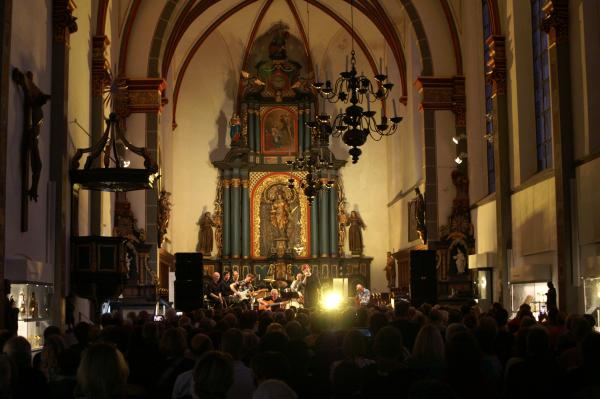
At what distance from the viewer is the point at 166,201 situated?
2756 centimetres

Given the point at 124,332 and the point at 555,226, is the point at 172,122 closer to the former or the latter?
the point at 555,226

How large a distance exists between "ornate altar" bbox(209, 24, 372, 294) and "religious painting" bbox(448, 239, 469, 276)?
912 centimetres

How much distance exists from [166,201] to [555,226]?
518 inches

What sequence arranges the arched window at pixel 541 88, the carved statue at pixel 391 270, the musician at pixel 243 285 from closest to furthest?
the arched window at pixel 541 88
the musician at pixel 243 285
the carved statue at pixel 391 270

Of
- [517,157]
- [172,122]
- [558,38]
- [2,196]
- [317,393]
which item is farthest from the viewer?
[172,122]

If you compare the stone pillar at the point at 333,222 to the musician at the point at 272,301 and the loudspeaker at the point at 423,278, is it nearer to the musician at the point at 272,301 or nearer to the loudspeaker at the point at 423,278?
the musician at the point at 272,301

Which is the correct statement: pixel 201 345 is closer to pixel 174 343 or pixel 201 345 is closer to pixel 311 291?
pixel 174 343

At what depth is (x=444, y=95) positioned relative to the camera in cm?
2516

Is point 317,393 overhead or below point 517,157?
below

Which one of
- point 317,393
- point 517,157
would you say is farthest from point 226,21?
point 317,393

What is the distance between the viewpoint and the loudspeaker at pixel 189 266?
68.1ft

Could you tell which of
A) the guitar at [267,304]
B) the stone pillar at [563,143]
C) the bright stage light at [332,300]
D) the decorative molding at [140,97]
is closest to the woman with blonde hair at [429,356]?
the stone pillar at [563,143]

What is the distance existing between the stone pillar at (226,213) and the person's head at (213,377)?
94.6 feet

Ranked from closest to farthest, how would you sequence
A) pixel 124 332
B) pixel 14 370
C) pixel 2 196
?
pixel 14 370 → pixel 124 332 → pixel 2 196
